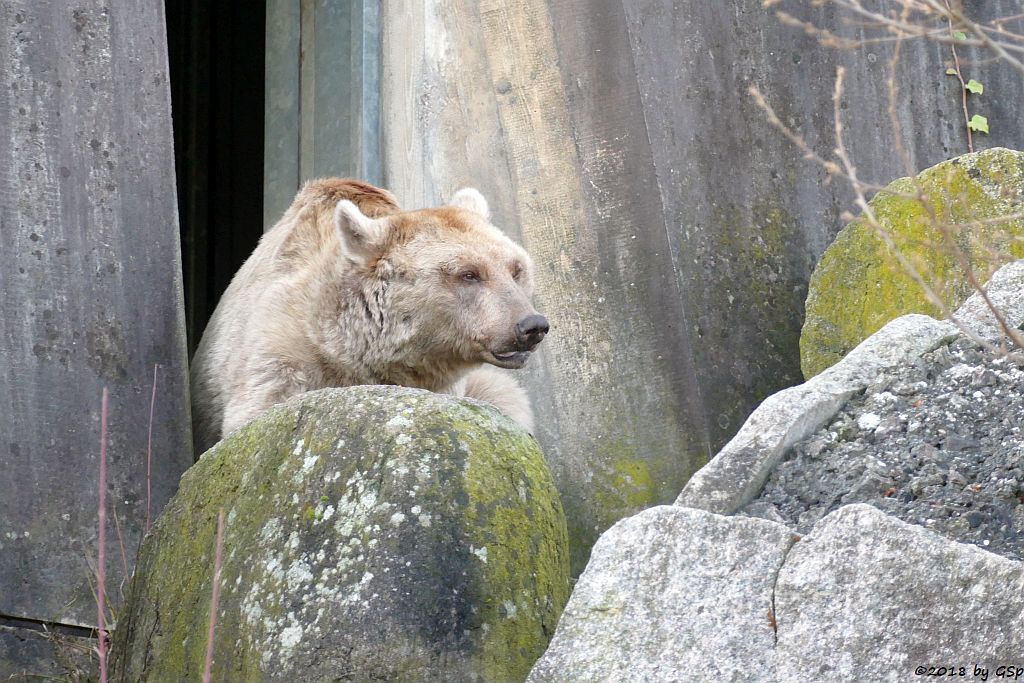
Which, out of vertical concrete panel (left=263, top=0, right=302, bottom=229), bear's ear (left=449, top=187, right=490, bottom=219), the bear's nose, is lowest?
the bear's nose

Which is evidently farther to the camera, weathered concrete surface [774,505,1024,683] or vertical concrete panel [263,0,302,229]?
vertical concrete panel [263,0,302,229]

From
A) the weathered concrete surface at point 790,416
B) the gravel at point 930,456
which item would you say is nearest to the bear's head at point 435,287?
the weathered concrete surface at point 790,416

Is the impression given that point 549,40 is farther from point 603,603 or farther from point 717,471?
point 603,603

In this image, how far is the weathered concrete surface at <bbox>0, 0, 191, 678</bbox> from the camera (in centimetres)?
541

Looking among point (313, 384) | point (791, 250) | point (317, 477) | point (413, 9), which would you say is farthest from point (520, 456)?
point (413, 9)

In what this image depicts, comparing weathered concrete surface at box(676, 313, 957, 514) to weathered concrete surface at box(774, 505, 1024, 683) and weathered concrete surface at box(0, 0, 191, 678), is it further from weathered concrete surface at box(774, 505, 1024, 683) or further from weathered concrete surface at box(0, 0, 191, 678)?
weathered concrete surface at box(0, 0, 191, 678)

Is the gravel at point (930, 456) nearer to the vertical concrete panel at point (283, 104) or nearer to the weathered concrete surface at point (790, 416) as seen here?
the weathered concrete surface at point (790, 416)

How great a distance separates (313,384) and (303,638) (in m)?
2.21

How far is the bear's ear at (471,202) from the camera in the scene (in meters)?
6.18

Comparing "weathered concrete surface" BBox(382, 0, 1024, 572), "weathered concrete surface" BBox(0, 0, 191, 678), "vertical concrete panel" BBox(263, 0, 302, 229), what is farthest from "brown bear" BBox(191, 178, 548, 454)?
"vertical concrete panel" BBox(263, 0, 302, 229)

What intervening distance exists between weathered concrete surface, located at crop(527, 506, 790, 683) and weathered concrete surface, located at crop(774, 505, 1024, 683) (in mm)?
72

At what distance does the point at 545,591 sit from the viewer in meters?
3.83

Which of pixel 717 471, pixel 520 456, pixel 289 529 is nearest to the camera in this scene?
pixel 717 471

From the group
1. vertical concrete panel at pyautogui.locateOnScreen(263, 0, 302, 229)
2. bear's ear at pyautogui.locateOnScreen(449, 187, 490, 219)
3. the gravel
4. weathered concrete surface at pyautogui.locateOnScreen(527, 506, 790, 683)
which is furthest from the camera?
vertical concrete panel at pyautogui.locateOnScreen(263, 0, 302, 229)
